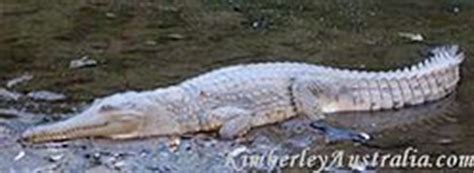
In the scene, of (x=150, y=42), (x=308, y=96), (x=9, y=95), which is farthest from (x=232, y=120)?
(x=150, y=42)

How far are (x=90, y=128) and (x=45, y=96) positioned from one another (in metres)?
0.83

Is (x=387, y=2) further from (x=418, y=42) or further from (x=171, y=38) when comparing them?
(x=171, y=38)

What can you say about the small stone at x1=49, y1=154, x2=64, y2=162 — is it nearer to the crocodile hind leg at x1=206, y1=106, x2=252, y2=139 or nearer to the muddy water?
the muddy water

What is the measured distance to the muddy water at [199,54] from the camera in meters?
4.62

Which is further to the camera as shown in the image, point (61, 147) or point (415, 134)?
point (415, 134)

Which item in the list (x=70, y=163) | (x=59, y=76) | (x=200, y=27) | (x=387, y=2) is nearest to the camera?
(x=70, y=163)

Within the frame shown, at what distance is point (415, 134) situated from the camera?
5.07 metres

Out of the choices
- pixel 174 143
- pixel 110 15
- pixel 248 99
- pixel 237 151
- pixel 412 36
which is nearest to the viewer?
pixel 237 151

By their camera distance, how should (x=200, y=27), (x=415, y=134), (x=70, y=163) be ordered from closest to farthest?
(x=70, y=163)
(x=415, y=134)
(x=200, y=27)

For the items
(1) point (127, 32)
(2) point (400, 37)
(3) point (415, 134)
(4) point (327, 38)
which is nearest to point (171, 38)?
(1) point (127, 32)

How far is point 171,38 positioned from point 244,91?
2.16 m

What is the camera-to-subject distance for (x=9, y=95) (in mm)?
5449

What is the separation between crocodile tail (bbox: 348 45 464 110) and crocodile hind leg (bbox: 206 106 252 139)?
2.43 ft

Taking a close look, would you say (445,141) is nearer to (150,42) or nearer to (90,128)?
(90,128)
